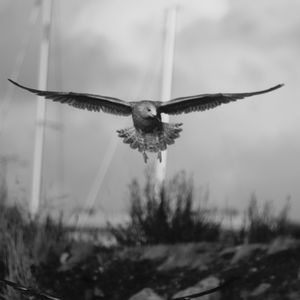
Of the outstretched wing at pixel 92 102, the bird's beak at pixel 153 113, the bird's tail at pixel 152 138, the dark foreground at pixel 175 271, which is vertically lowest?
the dark foreground at pixel 175 271

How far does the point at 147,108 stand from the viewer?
409cm

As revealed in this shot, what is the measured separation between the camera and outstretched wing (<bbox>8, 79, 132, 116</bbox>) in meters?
4.41

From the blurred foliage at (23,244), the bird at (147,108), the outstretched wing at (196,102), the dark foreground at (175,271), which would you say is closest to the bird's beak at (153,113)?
the bird at (147,108)

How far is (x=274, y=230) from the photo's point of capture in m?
12.4

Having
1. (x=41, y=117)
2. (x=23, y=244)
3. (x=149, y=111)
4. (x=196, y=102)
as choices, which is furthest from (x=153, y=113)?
(x=41, y=117)

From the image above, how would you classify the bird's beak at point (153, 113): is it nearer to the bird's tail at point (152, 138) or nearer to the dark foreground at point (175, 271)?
the bird's tail at point (152, 138)

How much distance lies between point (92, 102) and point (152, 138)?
52 centimetres

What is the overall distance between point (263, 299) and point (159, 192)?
9.71ft

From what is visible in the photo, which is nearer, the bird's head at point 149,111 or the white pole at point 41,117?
the bird's head at point 149,111

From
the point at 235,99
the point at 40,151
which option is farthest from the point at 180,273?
the point at 235,99

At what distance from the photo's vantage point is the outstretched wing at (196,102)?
4219 mm

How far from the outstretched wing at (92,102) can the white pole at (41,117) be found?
6.24 metres

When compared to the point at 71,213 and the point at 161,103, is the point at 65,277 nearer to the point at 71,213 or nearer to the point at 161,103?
the point at 71,213

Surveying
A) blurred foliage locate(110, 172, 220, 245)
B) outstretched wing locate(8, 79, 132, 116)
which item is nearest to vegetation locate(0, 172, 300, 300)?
blurred foliage locate(110, 172, 220, 245)
